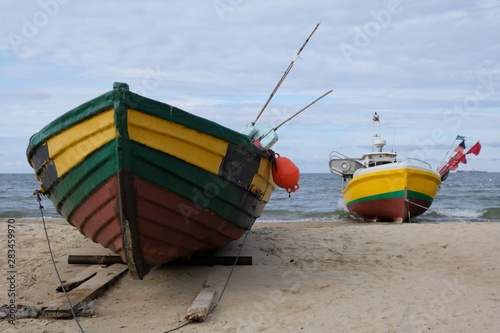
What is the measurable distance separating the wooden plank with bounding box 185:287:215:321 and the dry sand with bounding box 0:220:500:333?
0.08m

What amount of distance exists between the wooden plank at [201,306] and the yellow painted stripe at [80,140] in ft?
5.65

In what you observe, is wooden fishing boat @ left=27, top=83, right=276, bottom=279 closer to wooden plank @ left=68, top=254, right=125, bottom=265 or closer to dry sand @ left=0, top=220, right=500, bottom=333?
dry sand @ left=0, top=220, right=500, bottom=333

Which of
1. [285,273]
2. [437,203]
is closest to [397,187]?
[285,273]

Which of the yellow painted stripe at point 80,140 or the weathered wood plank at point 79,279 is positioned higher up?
the yellow painted stripe at point 80,140

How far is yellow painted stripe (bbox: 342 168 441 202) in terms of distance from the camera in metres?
12.9

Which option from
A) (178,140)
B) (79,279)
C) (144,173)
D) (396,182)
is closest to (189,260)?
(79,279)

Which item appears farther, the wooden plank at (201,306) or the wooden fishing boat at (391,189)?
the wooden fishing boat at (391,189)

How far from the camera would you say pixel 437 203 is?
80.1ft

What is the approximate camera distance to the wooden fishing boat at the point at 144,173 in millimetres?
4461

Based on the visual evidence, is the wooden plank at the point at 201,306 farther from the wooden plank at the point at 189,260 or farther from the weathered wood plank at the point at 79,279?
the weathered wood plank at the point at 79,279

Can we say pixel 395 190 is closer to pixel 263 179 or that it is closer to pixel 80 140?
pixel 263 179

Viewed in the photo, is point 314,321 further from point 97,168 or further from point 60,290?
point 60,290

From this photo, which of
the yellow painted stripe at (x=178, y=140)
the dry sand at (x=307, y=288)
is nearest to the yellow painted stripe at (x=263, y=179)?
the yellow painted stripe at (x=178, y=140)

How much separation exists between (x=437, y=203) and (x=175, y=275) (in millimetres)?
20921
